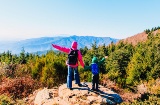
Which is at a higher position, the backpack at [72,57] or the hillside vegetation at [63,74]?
the backpack at [72,57]

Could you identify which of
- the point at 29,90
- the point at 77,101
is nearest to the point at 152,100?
the point at 77,101

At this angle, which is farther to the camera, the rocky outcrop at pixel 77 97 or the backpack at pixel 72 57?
the backpack at pixel 72 57

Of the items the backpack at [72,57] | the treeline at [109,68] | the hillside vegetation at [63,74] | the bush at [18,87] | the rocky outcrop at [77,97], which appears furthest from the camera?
the treeline at [109,68]

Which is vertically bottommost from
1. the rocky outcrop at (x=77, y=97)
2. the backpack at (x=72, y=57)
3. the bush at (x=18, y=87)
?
the bush at (x=18, y=87)

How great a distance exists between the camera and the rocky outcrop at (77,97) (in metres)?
9.59

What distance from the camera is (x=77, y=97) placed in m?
9.84

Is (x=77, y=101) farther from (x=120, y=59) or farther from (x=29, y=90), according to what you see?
(x=120, y=59)

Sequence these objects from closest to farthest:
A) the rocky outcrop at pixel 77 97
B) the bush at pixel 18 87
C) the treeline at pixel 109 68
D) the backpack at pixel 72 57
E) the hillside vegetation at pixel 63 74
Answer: the rocky outcrop at pixel 77 97
the backpack at pixel 72 57
the bush at pixel 18 87
the hillside vegetation at pixel 63 74
the treeline at pixel 109 68

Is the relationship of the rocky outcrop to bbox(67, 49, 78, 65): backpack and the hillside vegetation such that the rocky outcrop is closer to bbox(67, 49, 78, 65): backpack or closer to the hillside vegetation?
bbox(67, 49, 78, 65): backpack

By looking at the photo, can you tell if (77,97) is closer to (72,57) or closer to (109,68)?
(72,57)

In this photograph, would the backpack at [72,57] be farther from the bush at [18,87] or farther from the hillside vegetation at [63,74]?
the bush at [18,87]

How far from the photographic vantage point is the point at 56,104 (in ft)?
31.7

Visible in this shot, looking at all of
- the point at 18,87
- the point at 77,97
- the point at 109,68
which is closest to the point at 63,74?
the point at 18,87

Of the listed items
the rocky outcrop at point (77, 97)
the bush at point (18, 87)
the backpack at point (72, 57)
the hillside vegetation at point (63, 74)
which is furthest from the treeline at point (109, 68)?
the backpack at point (72, 57)
